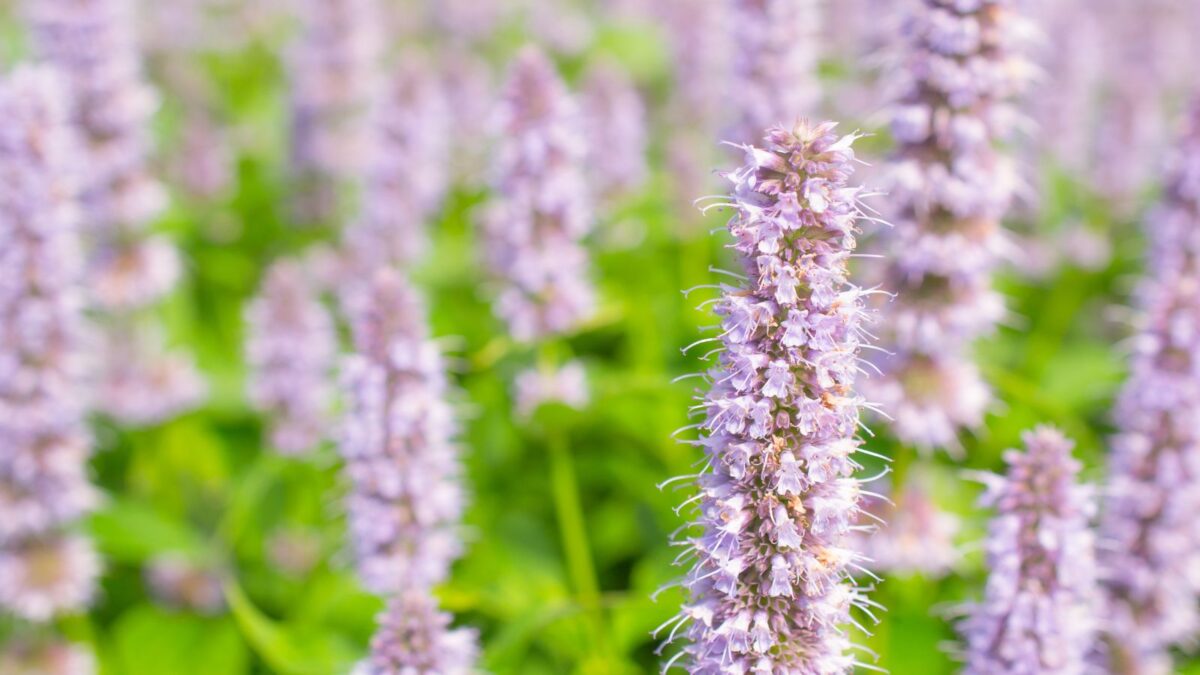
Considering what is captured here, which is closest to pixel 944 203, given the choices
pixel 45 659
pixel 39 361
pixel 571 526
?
pixel 571 526

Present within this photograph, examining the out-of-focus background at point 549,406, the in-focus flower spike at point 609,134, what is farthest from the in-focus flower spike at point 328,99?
the in-focus flower spike at point 609,134

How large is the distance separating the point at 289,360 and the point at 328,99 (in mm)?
4618

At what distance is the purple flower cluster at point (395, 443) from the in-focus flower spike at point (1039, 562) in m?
2.58

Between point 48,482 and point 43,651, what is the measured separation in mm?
1033

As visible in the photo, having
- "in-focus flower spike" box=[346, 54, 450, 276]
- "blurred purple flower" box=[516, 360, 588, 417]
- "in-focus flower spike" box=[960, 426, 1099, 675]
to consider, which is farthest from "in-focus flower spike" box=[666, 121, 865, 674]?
"in-focus flower spike" box=[346, 54, 450, 276]

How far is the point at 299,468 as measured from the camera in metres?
8.34

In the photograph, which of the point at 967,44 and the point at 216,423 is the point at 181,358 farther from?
the point at 967,44

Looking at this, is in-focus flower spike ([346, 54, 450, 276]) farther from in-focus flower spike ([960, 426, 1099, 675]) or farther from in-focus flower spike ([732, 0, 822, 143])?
in-focus flower spike ([960, 426, 1099, 675])

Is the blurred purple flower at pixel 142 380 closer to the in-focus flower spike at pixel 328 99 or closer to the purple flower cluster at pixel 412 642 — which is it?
the in-focus flower spike at pixel 328 99

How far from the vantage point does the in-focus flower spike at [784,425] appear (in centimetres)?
324

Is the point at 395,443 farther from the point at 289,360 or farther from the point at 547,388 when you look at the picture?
the point at 289,360

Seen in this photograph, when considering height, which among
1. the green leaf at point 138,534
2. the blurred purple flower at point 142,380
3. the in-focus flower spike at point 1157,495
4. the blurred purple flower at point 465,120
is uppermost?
the blurred purple flower at point 465,120

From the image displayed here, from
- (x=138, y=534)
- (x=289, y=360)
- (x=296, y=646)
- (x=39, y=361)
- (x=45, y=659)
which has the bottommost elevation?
(x=296, y=646)

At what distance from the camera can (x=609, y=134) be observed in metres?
10.9
